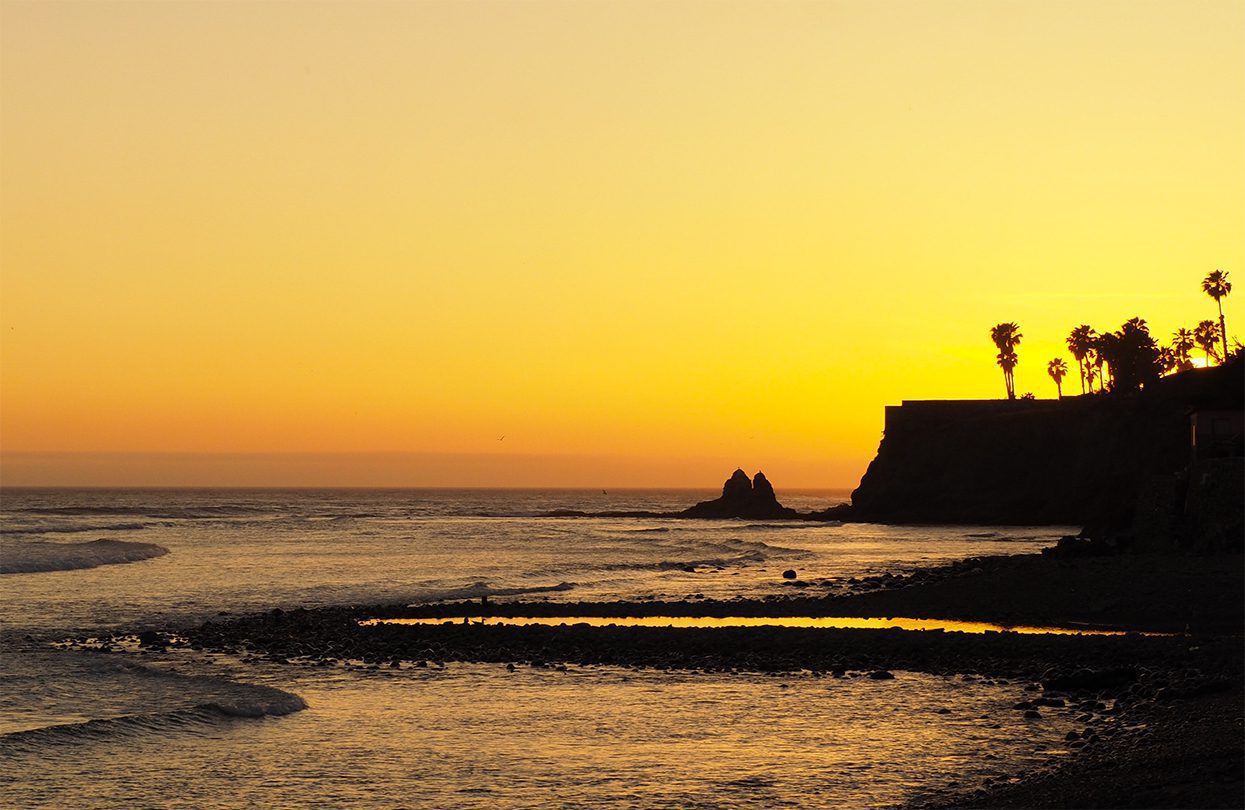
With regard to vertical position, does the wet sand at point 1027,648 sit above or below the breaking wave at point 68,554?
above

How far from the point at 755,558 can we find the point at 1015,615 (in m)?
36.9

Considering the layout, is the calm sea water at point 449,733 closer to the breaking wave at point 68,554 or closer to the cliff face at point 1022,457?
the breaking wave at point 68,554

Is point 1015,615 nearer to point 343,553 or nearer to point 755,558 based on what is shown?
point 755,558

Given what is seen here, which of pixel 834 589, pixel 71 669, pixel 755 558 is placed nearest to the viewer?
pixel 71 669

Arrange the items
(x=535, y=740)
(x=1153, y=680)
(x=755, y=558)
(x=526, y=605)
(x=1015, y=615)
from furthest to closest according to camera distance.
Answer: (x=755, y=558), (x=526, y=605), (x=1015, y=615), (x=1153, y=680), (x=535, y=740)

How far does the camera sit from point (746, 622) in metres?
39.1

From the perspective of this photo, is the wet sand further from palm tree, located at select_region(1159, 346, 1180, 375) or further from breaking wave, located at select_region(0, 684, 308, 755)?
palm tree, located at select_region(1159, 346, 1180, 375)

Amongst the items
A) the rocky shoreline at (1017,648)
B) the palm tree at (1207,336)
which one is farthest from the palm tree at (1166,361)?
the rocky shoreline at (1017,648)

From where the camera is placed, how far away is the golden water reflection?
3575cm

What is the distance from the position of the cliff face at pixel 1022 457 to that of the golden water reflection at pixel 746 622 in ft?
216

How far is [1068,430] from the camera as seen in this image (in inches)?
5069

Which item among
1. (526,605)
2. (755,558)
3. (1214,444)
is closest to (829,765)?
(526,605)

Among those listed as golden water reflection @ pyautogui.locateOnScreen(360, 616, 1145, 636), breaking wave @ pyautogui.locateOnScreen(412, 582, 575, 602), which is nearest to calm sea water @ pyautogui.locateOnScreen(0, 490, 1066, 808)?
breaking wave @ pyautogui.locateOnScreen(412, 582, 575, 602)

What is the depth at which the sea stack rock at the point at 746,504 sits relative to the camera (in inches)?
6560
